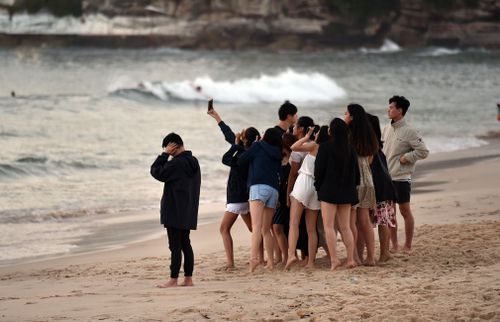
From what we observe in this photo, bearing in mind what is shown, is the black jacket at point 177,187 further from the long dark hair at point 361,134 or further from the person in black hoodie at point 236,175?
the long dark hair at point 361,134

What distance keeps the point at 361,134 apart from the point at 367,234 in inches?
33.0

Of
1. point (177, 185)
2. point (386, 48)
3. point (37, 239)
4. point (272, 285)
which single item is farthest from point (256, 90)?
point (386, 48)

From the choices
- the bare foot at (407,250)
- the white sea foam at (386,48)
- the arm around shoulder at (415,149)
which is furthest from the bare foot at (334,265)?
the white sea foam at (386,48)

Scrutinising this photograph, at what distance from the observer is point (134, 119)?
32938 mm

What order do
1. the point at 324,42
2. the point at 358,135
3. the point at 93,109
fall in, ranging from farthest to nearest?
1. the point at 324,42
2. the point at 93,109
3. the point at 358,135

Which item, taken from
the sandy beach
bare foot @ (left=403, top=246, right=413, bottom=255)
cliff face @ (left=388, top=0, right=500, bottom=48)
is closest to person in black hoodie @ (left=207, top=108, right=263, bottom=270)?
the sandy beach

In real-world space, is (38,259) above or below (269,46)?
below

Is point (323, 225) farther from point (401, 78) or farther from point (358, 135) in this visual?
point (401, 78)

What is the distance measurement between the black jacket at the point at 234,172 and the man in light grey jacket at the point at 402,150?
1.24 metres

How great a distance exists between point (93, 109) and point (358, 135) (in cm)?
2793

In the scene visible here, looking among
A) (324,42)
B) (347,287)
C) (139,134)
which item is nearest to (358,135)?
(347,287)

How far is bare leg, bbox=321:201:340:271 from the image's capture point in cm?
934

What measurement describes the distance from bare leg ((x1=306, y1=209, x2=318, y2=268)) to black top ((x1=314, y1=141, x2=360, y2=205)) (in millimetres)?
345

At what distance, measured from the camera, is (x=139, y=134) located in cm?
2794
